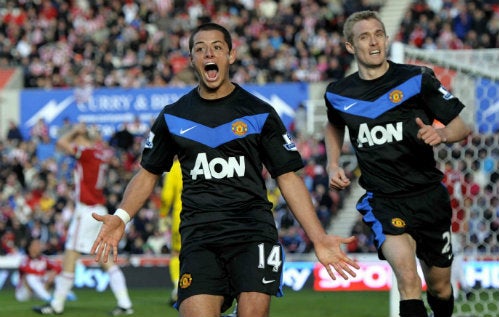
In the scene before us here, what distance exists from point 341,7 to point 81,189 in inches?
549

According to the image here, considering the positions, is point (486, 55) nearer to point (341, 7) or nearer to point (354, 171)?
point (354, 171)

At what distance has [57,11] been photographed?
29.0m

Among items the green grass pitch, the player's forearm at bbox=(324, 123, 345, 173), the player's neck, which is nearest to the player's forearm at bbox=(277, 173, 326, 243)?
the player's neck

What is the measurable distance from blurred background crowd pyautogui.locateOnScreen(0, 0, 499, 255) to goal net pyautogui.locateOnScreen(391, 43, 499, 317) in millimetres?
4621

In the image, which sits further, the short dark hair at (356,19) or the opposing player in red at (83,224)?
the opposing player in red at (83,224)

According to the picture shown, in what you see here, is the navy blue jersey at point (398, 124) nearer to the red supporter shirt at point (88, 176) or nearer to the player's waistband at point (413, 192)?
the player's waistband at point (413, 192)

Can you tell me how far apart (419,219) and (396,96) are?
0.88 m

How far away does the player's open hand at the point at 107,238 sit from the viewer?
6188 mm

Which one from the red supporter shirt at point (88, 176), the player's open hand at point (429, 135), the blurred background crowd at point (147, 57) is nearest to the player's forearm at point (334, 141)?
the player's open hand at point (429, 135)

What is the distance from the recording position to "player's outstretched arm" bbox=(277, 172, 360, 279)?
5875mm

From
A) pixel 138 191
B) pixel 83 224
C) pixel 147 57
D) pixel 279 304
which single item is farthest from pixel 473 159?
pixel 147 57

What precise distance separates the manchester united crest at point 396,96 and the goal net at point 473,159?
3804 millimetres

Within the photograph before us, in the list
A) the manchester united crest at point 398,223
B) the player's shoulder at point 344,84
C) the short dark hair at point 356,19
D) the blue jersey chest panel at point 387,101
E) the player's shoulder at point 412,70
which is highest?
the short dark hair at point 356,19

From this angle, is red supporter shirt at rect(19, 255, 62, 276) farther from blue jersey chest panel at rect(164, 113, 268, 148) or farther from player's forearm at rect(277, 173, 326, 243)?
player's forearm at rect(277, 173, 326, 243)
